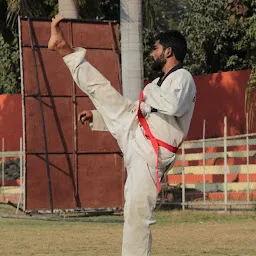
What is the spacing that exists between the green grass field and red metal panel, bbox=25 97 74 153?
1.98 meters

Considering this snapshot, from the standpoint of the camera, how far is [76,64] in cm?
683

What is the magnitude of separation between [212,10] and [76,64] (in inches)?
1051

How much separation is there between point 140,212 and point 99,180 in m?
14.0

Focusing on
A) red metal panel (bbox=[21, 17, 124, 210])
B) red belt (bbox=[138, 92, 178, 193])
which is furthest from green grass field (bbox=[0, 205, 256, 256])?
red belt (bbox=[138, 92, 178, 193])

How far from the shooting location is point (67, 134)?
2039 cm

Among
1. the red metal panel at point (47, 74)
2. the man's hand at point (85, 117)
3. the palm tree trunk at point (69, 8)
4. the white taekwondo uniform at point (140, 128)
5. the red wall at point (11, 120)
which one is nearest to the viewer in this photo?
the white taekwondo uniform at point (140, 128)

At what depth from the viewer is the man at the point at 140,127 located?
22.0ft

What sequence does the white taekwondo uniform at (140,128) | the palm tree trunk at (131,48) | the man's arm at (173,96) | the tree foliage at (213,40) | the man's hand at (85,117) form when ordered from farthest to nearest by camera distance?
1. the tree foliage at (213,40)
2. the palm tree trunk at (131,48)
3. the man's hand at (85,117)
4. the white taekwondo uniform at (140,128)
5. the man's arm at (173,96)

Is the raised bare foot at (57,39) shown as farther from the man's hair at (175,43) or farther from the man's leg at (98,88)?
the man's hair at (175,43)

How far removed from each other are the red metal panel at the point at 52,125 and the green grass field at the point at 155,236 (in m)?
1.98

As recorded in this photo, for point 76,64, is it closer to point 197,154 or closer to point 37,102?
point 37,102

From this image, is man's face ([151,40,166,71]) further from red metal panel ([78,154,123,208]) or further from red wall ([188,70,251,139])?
red wall ([188,70,251,139])

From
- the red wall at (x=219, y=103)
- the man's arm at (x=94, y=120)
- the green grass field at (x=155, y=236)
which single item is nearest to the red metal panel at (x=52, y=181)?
the green grass field at (x=155, y=236)

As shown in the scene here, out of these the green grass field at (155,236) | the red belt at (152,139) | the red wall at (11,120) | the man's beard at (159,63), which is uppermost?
the man's beard at (159,63)
